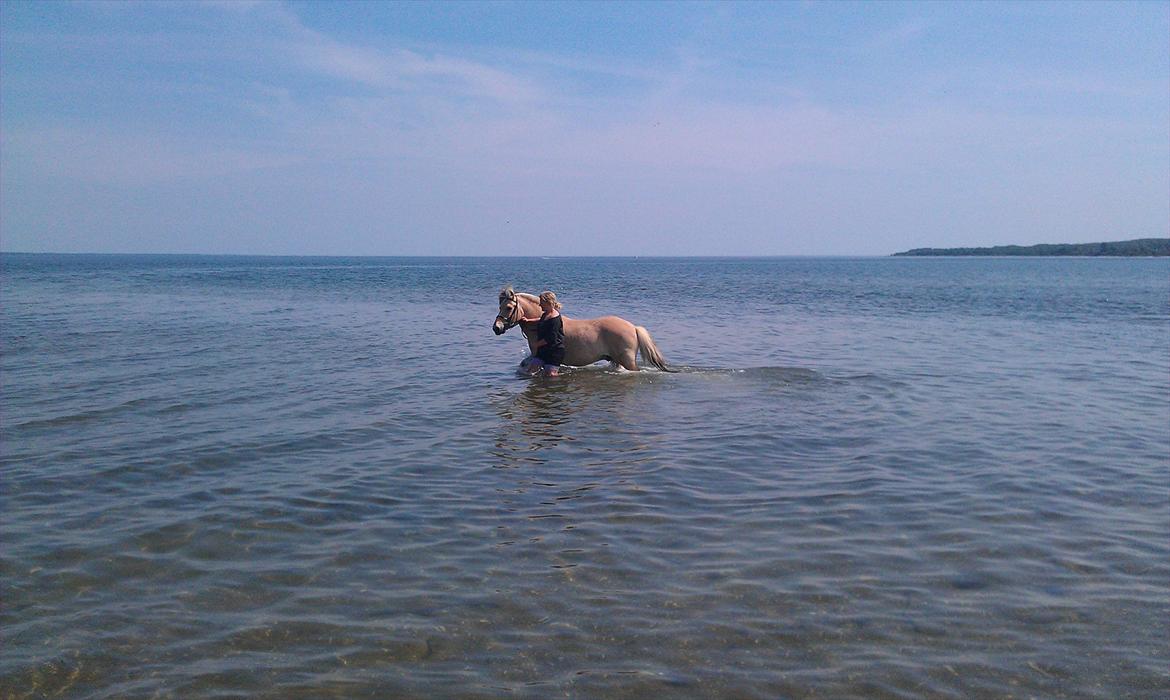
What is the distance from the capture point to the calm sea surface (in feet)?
16.3

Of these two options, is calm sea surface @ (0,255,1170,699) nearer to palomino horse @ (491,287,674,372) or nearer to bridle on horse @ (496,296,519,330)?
palomino horse @ (491,287,674,372)

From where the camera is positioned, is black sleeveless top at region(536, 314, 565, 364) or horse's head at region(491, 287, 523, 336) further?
black sleeveless top at region(536, 314, 565, 364)

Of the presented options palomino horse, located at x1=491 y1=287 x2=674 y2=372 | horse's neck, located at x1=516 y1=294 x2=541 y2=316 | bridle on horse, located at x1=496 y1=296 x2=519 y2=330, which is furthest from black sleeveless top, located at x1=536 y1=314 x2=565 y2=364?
bridle on horse, located at x1=496 y1=296 x2=519 y2=330

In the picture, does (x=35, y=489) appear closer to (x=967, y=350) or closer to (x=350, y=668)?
(x=350, y=668)

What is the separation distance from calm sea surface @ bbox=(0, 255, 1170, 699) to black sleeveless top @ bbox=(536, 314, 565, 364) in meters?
0.84

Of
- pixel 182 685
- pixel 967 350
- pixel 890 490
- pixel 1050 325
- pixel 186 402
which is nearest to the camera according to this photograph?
pixel 182 685

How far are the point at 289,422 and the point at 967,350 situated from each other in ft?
59.3

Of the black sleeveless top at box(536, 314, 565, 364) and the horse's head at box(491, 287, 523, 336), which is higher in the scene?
the horse's head at box(491, 287, 523, 336)

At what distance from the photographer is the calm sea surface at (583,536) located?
4973 mm

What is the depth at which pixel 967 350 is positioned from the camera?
22.2 metres

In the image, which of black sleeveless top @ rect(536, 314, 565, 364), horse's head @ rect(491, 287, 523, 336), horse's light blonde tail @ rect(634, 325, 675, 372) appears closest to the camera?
horse's head @ rect(491, 287, 523, 336)

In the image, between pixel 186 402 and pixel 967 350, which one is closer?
pixel 186 402

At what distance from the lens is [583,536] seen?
710 centimetres

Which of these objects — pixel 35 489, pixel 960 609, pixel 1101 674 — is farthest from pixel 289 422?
pixel 1101 674
